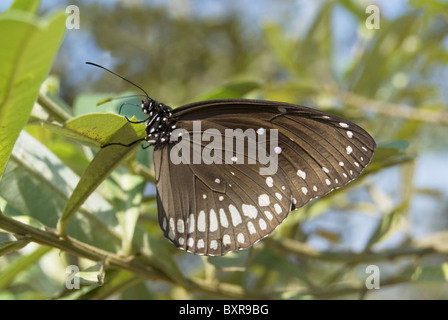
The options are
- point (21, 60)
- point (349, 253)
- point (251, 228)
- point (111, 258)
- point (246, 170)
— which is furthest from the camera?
point (349, 253)

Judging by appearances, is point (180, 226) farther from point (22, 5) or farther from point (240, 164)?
point (22, 5)

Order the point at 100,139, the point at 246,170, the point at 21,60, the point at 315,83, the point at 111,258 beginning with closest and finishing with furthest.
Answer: the point at 21,60
the point at 100,139
the point at 111,258
the point at 246,170
the point at 315,83

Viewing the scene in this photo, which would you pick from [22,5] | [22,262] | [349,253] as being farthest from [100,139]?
[349,253]

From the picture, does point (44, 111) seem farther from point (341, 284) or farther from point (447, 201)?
point (447, 201)

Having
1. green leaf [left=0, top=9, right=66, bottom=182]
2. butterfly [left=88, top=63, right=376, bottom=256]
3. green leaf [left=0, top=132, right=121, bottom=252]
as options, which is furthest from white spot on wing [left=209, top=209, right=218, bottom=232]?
green leaf [left=0, top=9, right=66, bottom=182]

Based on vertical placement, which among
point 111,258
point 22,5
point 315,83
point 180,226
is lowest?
point 111,258

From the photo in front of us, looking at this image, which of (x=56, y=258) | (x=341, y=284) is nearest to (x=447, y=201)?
(x=341, y=284)

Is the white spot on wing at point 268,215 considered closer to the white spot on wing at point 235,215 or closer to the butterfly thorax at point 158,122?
the white spot on wing at point 235,215

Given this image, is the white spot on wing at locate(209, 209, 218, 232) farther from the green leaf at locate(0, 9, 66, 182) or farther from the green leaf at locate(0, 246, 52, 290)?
the green leaf at locate(0, 9, 66, 182)
